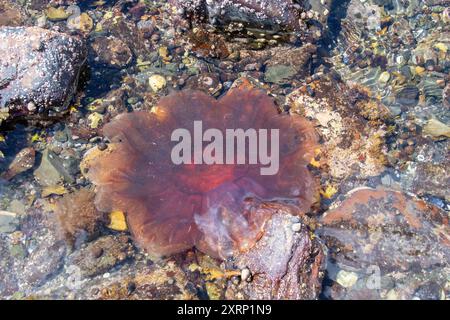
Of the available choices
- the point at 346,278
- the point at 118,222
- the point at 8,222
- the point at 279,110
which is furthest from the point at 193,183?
the point at 8,222

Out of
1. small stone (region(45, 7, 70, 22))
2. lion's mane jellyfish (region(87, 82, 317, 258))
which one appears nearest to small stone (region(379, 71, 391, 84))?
lion's mane jellyfish (region(87, 82, 317, 258))

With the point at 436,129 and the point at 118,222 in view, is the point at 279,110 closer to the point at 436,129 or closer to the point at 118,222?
the point at 436,129

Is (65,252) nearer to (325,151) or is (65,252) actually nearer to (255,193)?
(255,193)

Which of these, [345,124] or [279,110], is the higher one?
[279,110]

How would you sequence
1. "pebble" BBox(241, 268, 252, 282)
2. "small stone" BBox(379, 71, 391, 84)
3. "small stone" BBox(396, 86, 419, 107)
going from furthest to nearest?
"small stone" BBox(379, 71, 391, 84), "small stone" BBox(396, 86, 419, 107), "pebble" BBox(241, 268, 252, 282)

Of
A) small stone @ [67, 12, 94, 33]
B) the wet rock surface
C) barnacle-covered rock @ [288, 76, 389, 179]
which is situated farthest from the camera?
small stone @ [67, 12, 94, 33]

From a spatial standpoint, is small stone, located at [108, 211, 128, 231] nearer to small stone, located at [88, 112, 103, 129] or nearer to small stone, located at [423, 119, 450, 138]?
small stone, located at [88, 112, 103, 129]

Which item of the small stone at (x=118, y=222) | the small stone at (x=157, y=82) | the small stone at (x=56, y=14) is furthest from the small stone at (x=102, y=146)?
the small stone at (x=56, y=14)
